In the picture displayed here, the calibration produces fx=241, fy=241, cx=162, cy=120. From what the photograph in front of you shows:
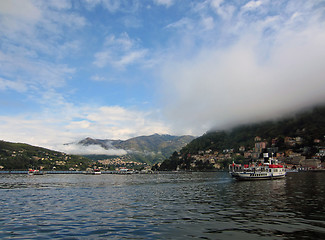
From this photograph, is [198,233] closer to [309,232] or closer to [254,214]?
[309,232]

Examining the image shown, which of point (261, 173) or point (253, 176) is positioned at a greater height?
point (261, 173)

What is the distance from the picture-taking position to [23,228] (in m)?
25.2

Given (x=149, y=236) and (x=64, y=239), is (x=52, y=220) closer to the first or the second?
(x=64, y=239)

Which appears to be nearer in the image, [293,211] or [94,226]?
[94,226]

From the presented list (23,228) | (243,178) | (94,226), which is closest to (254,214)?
(94,226)

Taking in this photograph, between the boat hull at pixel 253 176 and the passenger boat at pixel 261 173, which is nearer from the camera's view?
the boat hull at pixel 253 176

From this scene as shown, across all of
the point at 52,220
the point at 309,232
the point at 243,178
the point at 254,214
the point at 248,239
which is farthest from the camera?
the point at 243,178

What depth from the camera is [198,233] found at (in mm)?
22703

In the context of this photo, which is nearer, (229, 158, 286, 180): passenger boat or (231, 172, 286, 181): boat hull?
(231, 172, 286, 181): boat hull

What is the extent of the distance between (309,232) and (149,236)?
48.7 ft

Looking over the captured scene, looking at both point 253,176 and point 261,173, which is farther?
point 261,173

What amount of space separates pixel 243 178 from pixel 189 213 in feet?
269

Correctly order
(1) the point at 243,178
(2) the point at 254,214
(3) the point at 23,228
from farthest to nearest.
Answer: (1) the point at 243,178 < (2) the point at 254,214 < (3) the point at 23,228

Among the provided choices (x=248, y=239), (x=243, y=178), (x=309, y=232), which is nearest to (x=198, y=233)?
(x=248, y=239)
